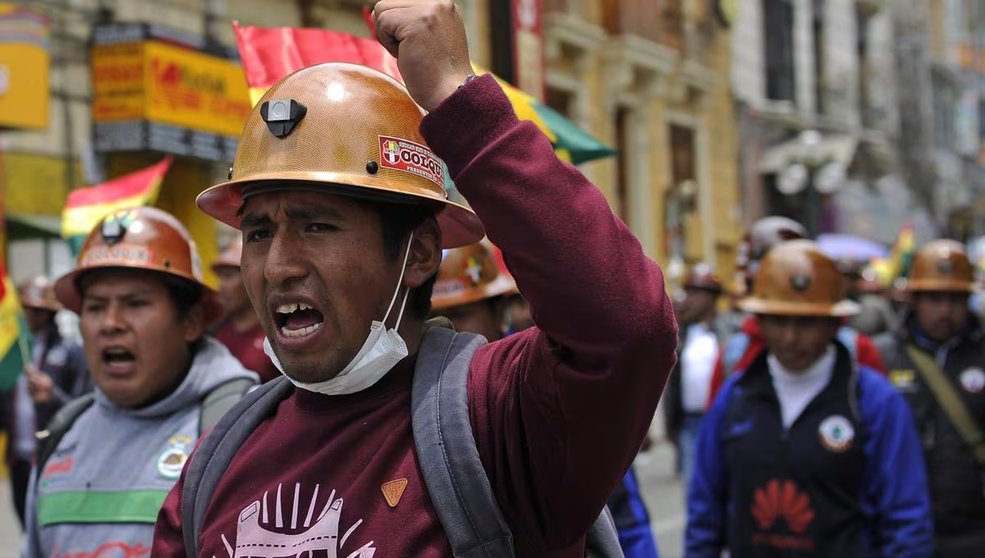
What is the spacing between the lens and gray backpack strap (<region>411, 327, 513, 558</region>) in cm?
216

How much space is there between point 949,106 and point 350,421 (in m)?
47.3

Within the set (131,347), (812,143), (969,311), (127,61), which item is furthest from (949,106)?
(131,347)

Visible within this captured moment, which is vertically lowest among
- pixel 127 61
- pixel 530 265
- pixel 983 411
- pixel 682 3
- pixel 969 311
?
pixel 983 411

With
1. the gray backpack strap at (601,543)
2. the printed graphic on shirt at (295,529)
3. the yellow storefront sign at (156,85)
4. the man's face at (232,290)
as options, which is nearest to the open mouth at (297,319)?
the printed graphic on shirt at (295,529)

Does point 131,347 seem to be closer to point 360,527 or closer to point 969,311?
point 360,527

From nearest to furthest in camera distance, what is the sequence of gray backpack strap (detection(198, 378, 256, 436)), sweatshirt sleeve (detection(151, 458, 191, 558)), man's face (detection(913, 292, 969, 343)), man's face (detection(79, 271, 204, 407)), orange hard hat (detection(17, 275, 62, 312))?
1. sweatshirt sleeve (detection(151, 458, 191, 558))
2. gray backpack strap (detection(198, 378, 256, 436))
3. man's face (detection(79, 271, 204, 407))
4. man's face (detection(913, 292, 969, 343))
5. orange hard hat (detection(17, 275, 62, 312))

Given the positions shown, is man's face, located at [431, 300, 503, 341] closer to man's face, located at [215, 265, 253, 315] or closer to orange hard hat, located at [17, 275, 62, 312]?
man's face, located at [215, 265, 253, 315]

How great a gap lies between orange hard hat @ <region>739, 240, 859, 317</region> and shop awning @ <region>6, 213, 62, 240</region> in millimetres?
9266

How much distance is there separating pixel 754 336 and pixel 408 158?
12.9 ft

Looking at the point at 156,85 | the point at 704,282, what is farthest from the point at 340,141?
the point at 156,85

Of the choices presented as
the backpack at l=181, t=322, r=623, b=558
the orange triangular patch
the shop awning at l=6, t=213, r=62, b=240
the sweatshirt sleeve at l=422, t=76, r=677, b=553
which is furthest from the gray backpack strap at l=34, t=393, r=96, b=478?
the shop awning at l=6, t=213, r=62, b=240

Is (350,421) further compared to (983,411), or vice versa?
(983,411)

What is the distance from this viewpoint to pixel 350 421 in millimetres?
2389

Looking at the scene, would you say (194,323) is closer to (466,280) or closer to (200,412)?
(200,412)
